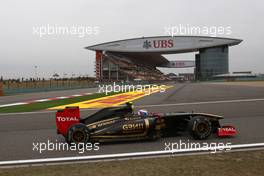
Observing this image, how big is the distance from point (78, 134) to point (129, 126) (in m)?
1.01

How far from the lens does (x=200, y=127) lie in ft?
22.0

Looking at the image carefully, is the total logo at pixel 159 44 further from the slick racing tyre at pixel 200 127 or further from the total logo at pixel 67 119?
the total logo at pixel 67 119

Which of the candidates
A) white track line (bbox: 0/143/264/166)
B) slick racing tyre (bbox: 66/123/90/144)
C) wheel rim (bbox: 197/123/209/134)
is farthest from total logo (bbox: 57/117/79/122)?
wheel rim (bbox: 197/123/209/134)

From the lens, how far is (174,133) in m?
7.00

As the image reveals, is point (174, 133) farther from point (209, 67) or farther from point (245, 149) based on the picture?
point (209, 67)

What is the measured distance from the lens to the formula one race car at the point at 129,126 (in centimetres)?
644

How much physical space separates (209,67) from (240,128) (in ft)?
362

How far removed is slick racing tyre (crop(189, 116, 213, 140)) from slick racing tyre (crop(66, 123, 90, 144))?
2.08 m

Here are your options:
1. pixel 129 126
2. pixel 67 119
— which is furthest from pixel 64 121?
pixel 129 126

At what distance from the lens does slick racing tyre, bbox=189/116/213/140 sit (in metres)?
6.63

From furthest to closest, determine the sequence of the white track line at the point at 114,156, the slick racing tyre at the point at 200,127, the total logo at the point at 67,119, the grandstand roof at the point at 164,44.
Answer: the grandstand roof at the point at 164,44 → the total logo at the point at 67,119 → the slick racing tyre at the point at 200,127 → the white track line at the point at 114,156

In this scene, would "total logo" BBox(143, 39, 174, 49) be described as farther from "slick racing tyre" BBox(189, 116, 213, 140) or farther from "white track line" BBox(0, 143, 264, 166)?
"white track line" BBox(0, 143, 264, 166)

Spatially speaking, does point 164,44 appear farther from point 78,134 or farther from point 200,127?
point 78,134

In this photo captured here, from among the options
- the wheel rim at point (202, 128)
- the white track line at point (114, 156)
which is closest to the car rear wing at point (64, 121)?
the white track line at point (114, 156)
